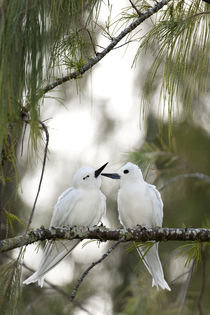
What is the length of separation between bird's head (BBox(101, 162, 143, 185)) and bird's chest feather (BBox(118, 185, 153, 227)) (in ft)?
0.29

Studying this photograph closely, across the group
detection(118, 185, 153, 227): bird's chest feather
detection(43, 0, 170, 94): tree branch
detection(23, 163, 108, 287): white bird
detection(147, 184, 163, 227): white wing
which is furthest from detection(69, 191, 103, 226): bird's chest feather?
detection(43, 0, 170, 94): tree branch


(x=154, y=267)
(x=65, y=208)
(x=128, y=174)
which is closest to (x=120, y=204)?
(x=128, y=174)

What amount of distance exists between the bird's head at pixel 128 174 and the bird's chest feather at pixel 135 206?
0.29ft

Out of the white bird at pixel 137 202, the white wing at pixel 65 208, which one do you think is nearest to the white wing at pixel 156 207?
the white bird at pixel 137 202

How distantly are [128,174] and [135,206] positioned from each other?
32cm

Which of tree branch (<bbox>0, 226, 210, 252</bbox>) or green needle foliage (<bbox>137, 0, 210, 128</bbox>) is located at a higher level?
green needle foliage (<bbox>137, 0, 210, 128</bbox>)

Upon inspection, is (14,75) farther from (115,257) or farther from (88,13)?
(115,257)

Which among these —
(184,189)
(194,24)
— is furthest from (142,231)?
(184,189)

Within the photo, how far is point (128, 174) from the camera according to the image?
4.72m

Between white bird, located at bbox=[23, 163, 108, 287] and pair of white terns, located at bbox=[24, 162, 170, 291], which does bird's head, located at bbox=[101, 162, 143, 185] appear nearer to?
pair of white terns, located at bbox=[24, 162, 170, 291]

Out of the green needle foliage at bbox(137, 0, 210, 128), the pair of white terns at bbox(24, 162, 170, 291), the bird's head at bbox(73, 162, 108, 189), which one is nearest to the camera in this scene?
the green needle foliage at bbox(137, 0, 210, 128)

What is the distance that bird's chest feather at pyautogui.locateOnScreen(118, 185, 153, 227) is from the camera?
4.54m

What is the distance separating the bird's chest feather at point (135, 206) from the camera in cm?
454

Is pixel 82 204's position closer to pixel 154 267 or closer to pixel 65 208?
pixel 65 208
